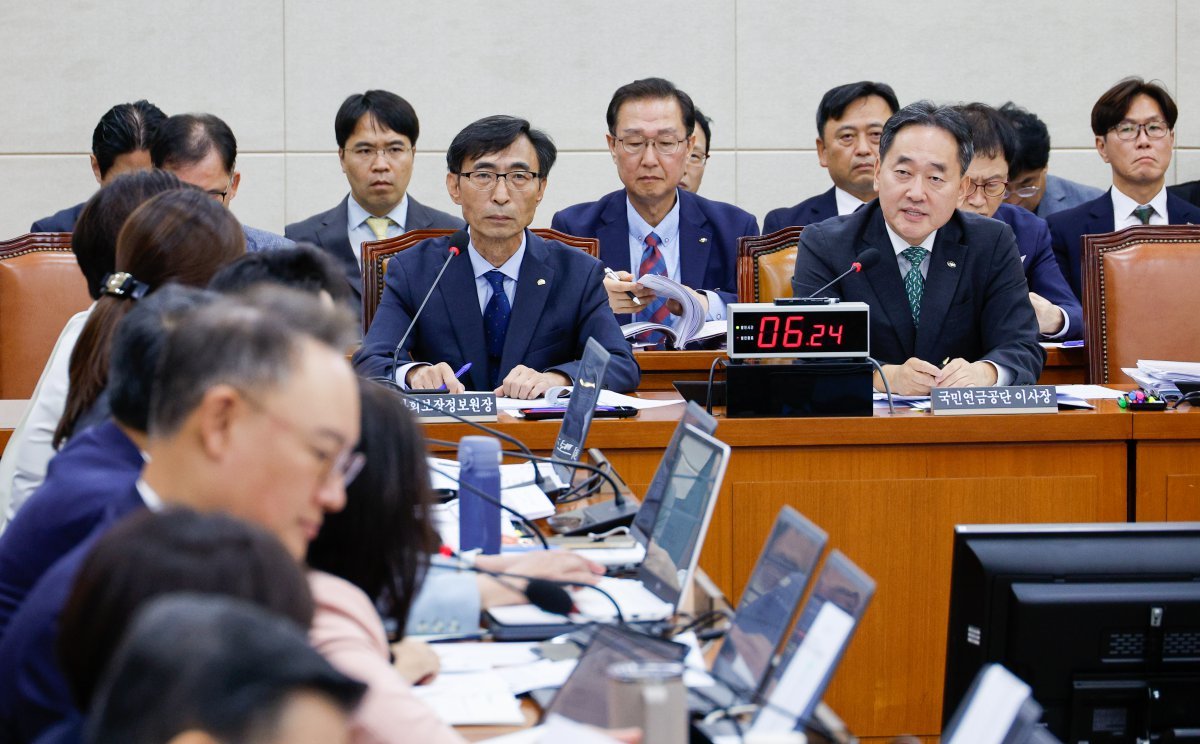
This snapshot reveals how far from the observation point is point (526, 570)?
6.25ft

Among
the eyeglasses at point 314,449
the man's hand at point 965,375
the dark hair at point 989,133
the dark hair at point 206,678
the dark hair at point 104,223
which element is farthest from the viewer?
the dark hair at point 989,133

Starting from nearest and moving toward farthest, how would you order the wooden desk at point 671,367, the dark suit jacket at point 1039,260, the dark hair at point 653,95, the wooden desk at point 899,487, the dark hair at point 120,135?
the wooden desk at point 899,487 < the wooden desk at point 671,367 < the dark suit jacket at point 1039,260 < the dark hair at point 120,135 < the dark hair at point 653,95

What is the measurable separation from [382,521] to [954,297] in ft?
7.95

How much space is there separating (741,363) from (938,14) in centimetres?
360

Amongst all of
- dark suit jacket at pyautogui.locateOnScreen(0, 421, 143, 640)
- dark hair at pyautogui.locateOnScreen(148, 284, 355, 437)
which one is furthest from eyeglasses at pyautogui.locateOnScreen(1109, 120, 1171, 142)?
dark hair at pyautogui.locateOnScreen(148, 284, 355, 437)

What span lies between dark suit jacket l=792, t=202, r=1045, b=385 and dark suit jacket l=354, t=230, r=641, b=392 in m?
0.66

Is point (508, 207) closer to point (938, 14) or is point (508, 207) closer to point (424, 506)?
point (424, 506)

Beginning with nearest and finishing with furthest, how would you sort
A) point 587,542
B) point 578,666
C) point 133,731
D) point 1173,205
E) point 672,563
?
1. point 133,731
2. point 578,666
3. point 672,563
4. point 587,542
5. point 1173,205

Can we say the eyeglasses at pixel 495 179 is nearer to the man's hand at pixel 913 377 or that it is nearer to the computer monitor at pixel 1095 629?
the man's hand at pixel 913 377

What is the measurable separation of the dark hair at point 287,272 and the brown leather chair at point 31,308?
2024mm

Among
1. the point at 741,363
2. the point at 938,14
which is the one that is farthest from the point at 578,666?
the point at 938,14

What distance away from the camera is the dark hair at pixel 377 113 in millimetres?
4668

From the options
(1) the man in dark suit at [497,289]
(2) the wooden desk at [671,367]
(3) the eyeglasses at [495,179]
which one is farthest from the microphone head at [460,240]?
(2) the wooden desk at [671,367]

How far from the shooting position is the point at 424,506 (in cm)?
152
